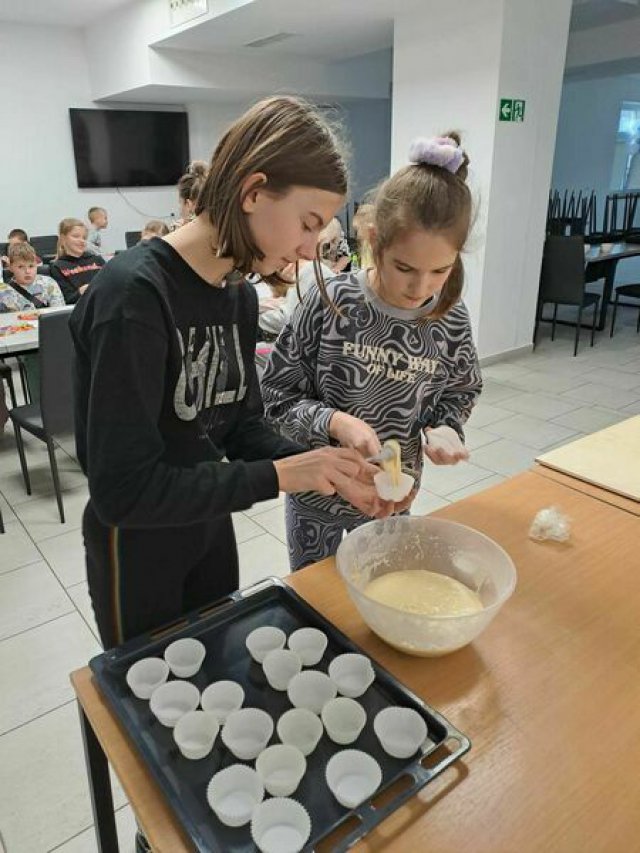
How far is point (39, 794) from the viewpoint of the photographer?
4.66 ft

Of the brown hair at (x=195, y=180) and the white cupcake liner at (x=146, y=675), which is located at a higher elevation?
the brown hair at (x=195, y=180)

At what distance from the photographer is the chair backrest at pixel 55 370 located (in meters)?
2.39

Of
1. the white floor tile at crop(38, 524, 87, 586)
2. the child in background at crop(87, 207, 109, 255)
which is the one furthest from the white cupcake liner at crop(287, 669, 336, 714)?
the child in background at crop(87, 207, 109, 255)

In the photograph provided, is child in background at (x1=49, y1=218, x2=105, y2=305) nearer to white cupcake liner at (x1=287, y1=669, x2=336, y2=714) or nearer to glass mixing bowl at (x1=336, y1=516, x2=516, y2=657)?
glass mixing bowl at (x1=336, y1=516, x2=516, y2=657)

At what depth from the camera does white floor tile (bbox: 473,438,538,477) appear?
306 cm

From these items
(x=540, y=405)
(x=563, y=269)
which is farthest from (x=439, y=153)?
(x=563, y=269)

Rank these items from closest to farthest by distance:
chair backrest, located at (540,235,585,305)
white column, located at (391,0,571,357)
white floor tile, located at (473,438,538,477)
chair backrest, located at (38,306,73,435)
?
chair backrest, located at (38,306,73,435) → white floor tile, located at (473,438,538,477) → white column, located at (391,0,571,357) → chair backrest, located at (540,235,585,305)

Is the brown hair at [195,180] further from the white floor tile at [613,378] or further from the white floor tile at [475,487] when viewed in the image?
the white floor tile at [613,378]

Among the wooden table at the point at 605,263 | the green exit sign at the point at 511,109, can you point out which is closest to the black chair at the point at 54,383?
the green exit sign at the point at 511,109

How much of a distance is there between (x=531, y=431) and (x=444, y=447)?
2.62 meters

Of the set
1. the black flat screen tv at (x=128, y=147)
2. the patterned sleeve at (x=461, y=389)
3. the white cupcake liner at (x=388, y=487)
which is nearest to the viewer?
the white cupcake liner at (x=388, y=487)

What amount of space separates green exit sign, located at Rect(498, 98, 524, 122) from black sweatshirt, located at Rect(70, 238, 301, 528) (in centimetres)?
379

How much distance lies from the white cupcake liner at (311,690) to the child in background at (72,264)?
13.2 ft

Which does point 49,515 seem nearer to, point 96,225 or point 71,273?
point 71,273
